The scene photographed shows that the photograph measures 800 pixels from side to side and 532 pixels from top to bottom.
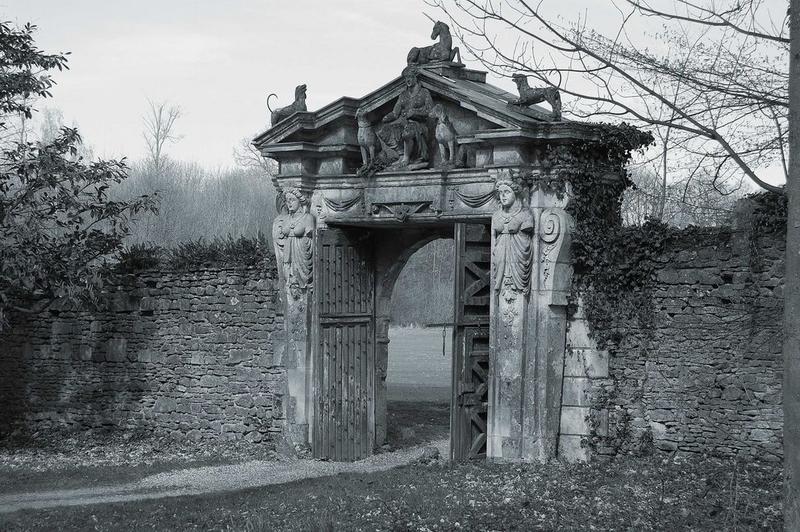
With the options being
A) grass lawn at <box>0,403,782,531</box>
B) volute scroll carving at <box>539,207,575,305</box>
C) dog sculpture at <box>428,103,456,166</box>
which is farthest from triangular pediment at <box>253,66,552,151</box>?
grass lawn at <box>0,403,782,531</box>

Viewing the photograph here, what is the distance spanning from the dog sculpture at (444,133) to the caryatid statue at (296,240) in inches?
84.8

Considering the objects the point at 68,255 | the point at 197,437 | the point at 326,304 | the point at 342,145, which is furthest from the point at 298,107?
the point at 197,437

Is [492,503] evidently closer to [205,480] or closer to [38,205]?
[205,480]

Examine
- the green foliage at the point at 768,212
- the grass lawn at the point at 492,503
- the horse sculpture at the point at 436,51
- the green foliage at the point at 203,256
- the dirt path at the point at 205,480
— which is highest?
the horse sculpture at the point at 436,51

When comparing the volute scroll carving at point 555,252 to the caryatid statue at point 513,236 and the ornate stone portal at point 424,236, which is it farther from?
the caryatid statue at point 513,236

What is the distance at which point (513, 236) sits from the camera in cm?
1354

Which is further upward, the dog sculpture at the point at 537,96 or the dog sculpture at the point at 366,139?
the dog sculpture at the point at 537,96

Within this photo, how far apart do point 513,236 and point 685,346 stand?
231 centimetres

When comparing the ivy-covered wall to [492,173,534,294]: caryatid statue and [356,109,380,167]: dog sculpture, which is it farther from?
[356,109,380,167]: dog sculpture

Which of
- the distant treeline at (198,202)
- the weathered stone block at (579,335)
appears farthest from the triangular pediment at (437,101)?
A: the distant treeline at (198,202)

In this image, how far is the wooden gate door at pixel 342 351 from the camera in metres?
15.2

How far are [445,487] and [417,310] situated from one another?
31.9 meters

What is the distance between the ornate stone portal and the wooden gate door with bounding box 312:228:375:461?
0.02 metres

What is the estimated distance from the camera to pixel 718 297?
12484 millimetres
